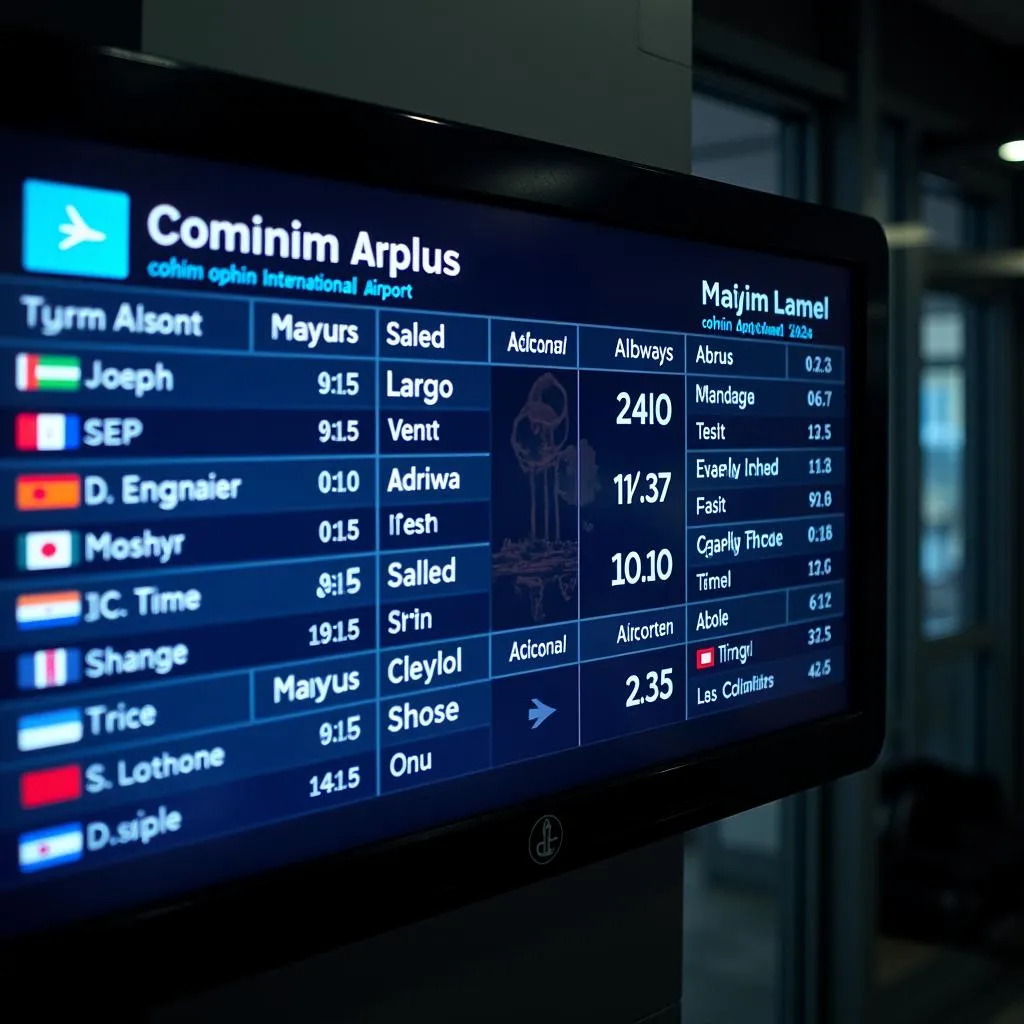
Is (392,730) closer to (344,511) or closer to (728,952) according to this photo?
(344,511)

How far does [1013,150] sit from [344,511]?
2.86 metres

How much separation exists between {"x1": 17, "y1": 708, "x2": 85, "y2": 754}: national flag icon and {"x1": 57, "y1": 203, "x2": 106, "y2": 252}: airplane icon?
0.35 meters

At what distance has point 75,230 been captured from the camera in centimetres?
90

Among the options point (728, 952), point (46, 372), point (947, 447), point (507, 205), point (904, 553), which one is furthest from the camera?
point (947, 447)

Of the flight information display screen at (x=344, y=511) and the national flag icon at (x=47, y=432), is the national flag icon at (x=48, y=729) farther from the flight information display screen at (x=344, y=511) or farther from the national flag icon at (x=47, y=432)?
the national flag icon at (x=47, y=432)

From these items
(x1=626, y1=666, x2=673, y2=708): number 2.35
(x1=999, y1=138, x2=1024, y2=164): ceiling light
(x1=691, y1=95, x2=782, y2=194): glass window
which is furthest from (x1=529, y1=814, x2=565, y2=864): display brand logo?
(x1=691, y1=95, x2=782, y2=194): glass window

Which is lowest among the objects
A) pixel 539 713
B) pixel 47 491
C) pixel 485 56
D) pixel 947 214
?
pixel 539 713

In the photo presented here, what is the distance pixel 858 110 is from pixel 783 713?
6.26 ft

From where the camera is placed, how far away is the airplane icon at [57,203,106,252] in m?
0.89

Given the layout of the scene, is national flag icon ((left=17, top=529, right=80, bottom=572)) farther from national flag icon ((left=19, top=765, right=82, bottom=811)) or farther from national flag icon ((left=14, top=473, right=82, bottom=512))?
national flag icon ((left=19, top=765, right=82, bottom=811))

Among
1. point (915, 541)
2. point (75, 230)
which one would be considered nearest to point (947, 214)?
point (915, 541)

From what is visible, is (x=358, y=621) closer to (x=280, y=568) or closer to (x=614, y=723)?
(x=280, y=568)

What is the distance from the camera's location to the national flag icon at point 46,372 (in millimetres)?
879

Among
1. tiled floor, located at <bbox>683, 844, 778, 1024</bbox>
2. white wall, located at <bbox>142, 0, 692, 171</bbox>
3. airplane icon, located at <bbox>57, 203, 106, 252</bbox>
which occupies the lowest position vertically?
tiled floor, located at <bbox>683, 844, 778, 1024</bbox>
